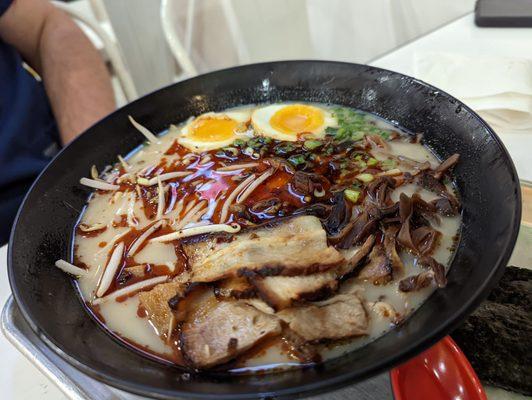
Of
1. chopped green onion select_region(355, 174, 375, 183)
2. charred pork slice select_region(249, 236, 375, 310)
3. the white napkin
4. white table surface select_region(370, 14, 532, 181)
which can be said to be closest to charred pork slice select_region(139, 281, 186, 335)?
charred pork slice select_region(249, 236, 375, 310)

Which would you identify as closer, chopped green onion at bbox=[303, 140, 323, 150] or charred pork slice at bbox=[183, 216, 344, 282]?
charred pork slice at bbox=[183, 216, 344, 282]

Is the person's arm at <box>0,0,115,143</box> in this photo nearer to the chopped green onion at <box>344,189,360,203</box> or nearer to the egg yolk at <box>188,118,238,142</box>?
the egg yolk at <box>188,118,238,142</box>

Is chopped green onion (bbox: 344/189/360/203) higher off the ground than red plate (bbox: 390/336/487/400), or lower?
higher

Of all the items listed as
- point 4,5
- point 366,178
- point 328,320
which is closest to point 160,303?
point 328,320

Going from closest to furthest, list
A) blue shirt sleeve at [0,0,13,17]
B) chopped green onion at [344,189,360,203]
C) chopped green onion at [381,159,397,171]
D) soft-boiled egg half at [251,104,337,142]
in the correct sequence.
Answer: chopped green onion at [344,189,360,203] < chopped green onion at [381,159,397,171] < soft-boiled egg half at [251,104,337,142] < blue shirt sleeve at [0,0,13,17]

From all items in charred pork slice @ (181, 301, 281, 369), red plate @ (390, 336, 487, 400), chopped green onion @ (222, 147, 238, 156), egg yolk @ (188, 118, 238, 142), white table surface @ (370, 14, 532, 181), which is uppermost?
egg yolk @ (188, 118, 238, 142)

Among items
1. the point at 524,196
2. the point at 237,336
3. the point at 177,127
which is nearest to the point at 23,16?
the point at 177,127

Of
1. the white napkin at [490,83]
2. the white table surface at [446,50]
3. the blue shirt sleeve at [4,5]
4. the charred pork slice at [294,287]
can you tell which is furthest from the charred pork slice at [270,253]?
the blue shirt sleeve at [4,5]

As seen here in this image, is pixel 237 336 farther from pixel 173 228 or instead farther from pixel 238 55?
pixel 238 55
